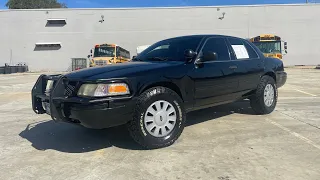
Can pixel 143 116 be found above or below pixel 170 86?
below

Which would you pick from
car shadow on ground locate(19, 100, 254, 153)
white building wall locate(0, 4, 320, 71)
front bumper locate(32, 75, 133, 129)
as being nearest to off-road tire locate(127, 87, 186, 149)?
front bumper locate(32, 75, 133, 129)

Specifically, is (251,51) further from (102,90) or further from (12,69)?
(12,69)

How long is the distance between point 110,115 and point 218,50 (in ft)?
8.09

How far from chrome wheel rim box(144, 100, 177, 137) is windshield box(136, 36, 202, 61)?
0.95 metres

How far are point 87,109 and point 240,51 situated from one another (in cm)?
333

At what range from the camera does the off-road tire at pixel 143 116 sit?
3951 millimetres

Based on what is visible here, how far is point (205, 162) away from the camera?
3674 millimetres

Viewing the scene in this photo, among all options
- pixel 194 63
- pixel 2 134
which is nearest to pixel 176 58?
pixel 194 63

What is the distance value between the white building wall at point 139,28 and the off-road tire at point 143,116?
1311 inches

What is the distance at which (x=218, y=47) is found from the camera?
5355mm

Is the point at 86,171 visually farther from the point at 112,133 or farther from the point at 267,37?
the point at 267,37

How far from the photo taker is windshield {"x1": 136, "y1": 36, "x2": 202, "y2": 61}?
4990mm

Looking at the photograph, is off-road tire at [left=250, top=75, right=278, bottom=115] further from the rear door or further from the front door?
the front door

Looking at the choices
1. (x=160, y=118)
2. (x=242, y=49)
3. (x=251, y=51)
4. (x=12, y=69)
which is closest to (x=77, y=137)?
(x=160, y=118)
